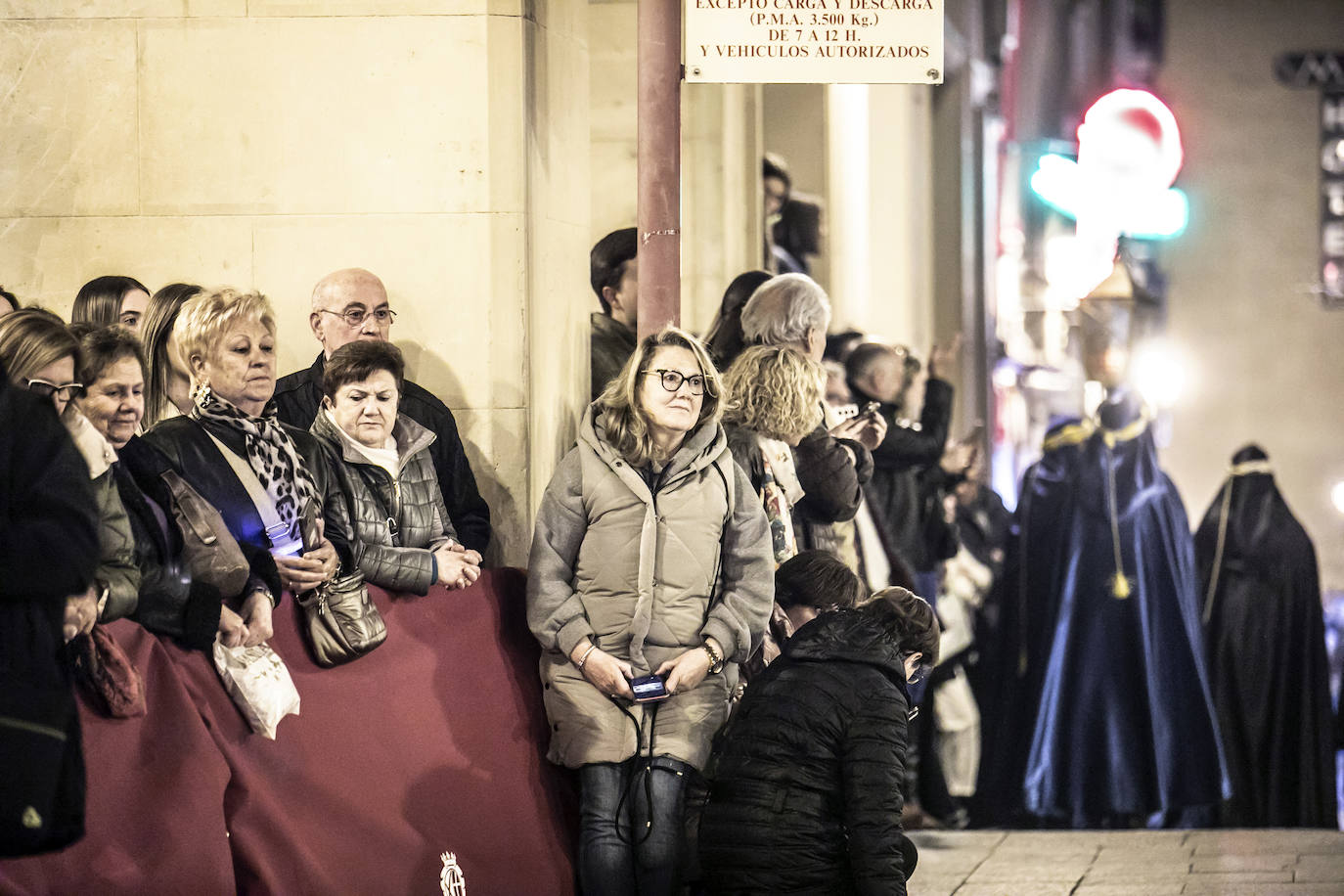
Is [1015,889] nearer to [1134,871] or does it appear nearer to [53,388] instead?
[1134,871]

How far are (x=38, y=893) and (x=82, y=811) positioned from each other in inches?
21.9

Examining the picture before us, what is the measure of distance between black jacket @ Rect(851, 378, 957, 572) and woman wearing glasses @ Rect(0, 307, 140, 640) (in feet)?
17.6

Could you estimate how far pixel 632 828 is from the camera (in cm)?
581

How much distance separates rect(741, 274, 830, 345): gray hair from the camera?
710cm

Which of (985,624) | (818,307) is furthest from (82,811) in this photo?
(985,624)

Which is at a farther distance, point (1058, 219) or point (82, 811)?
point (1058, 219)

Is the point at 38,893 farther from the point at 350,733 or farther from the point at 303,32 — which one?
the point at 303,32

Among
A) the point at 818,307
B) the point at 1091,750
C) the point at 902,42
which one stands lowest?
the point at 1091,750

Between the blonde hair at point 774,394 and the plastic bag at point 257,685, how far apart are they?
2.15 meters

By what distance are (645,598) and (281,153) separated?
232cm

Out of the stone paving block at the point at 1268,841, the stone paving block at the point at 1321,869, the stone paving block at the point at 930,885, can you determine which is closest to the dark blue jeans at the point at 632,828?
the stone paving block at the point at 930,885

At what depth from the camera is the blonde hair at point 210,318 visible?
5414 mm

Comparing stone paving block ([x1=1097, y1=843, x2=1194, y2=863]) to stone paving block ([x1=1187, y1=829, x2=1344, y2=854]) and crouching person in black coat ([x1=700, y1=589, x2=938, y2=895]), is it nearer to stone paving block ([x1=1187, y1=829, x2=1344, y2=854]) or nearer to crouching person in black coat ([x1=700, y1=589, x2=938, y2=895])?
stone paving block ([x1=1187, y1=829, x2=1344, y2=854])

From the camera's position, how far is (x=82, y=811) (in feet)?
12.6
